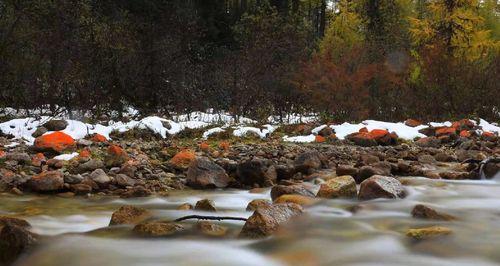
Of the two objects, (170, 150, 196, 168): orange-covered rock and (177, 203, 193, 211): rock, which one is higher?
(170, 150, 196, 168): orange-covered rock

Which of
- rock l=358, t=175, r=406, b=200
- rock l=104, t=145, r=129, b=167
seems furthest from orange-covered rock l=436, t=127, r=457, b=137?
rock l=104, t=145, r=129, b=167

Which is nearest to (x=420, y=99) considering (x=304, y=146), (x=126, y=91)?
(x=304, y=146)

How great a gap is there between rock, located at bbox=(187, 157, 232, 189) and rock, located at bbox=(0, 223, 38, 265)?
259 centimetres

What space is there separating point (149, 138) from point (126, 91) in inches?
235

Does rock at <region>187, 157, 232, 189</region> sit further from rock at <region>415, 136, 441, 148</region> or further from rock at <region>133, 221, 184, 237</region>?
rock at <region>415, 136, 441, 148</region>

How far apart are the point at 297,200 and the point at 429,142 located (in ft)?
18.4

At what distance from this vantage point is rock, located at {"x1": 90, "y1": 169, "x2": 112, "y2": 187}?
524 centimetres

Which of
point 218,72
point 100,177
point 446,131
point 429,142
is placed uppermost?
point 218,72

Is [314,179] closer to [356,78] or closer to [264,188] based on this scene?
[264,188]

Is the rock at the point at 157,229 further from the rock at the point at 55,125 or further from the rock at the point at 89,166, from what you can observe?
the rock at the point at 55,125

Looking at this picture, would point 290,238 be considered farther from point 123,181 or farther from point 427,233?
point 123,181

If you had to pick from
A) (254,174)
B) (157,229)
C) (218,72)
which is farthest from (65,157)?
(218,72)

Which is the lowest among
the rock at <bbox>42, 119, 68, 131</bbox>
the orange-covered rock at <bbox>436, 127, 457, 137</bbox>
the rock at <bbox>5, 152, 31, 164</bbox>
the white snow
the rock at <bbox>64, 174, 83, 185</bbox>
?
the orange-covered rock at <bbox>436, 127, 457, 137</bbox>

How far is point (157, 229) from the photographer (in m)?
3.48
